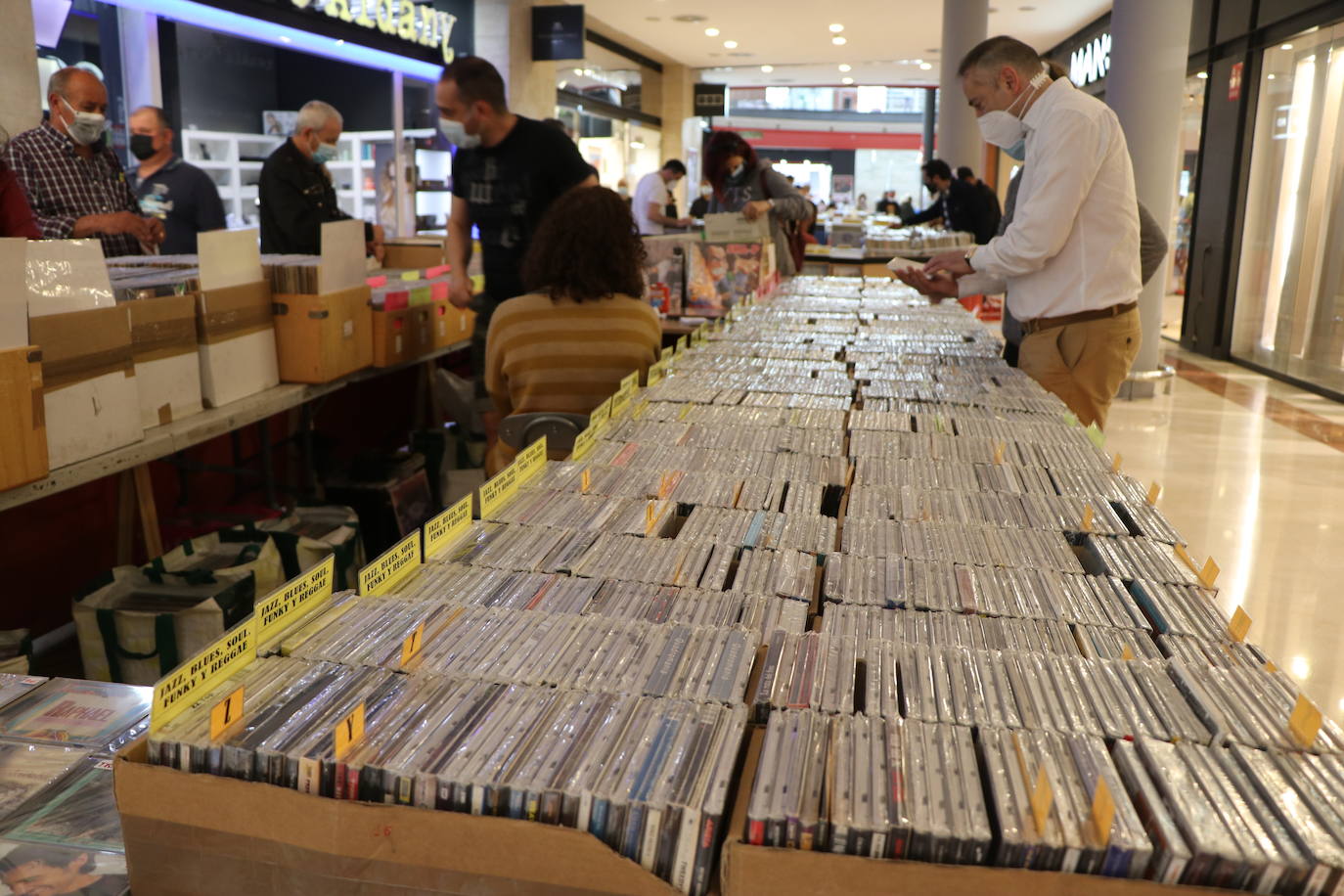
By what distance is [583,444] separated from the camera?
205cm

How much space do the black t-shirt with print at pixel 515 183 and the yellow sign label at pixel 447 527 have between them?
235cm

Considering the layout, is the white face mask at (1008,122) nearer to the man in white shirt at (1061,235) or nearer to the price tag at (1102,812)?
the man in white shirt at (1061,235)

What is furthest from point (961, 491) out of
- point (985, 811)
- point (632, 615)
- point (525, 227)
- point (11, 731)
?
point (525, 227)

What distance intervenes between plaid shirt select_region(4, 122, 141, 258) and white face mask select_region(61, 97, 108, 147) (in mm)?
54

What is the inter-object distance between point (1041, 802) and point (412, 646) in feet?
2.31

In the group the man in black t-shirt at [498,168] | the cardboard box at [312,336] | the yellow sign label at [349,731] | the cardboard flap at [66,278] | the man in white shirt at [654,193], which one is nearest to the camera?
the yellow sign label at [349,731]

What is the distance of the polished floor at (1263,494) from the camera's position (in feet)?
11.5

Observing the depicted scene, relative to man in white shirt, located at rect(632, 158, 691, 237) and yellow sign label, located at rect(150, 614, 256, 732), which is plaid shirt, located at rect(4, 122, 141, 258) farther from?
man in white shirt, located at rect(632, 158, 691, 237)

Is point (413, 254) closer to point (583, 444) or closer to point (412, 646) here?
point (583, 444)

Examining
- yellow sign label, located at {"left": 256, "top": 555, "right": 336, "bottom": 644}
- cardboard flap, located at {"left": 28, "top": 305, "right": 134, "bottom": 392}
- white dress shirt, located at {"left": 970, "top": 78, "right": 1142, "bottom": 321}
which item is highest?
white dress shirt, located at {"left": 970, "top": 78, "right": 1142, "bottom": 321}

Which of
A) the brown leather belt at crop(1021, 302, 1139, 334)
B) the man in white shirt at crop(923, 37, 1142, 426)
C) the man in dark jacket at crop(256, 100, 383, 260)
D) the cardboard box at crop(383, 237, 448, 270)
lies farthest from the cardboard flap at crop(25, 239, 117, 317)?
the cardboard box at crop(383, 237, 448, 270)

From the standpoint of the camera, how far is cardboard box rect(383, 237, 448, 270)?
5680 millimetres

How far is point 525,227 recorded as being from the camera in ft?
12.8

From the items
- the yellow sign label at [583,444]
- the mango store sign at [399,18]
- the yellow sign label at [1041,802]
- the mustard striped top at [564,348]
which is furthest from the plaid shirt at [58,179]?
the mango store sign at [399,18]
